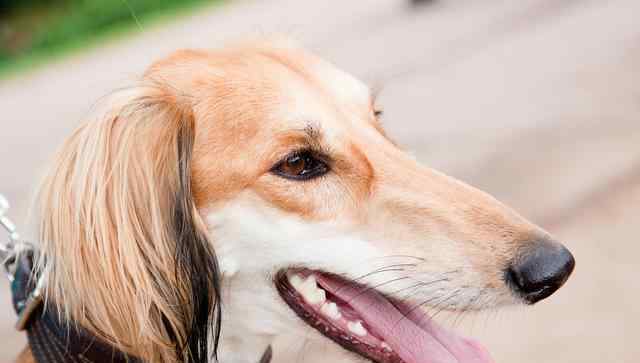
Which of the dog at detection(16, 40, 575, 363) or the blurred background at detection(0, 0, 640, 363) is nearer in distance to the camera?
the dog at detection(16, 40, 575, 363)

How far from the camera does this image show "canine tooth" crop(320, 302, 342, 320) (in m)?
2.68

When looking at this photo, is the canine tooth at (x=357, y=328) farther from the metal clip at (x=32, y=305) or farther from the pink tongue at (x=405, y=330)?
the metal clip at (x=32, y=305)

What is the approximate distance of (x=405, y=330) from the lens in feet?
8.91

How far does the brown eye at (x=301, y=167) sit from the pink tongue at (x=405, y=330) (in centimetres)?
31

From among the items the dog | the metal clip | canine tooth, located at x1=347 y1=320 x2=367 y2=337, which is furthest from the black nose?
the metal clip

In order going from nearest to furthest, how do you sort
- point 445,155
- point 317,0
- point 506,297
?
1. point 506,297
2. point 445,155
3. point 317,0

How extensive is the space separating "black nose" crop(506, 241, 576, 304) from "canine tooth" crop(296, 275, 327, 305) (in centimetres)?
56

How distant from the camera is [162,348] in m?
2.55

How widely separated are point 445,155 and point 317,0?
6852 millimetres

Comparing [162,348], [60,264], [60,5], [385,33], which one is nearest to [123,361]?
[162,348]

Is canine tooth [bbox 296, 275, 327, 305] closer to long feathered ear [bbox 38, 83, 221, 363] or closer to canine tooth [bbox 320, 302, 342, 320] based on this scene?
canine tooth [bbox 320, 302, 342, 320]

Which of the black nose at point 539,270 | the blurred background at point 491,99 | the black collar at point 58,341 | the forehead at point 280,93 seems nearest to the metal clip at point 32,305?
the black collar at point 58,341

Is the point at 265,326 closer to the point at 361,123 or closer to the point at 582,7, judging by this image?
the point at 361,123

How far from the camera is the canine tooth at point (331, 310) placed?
268 cm
